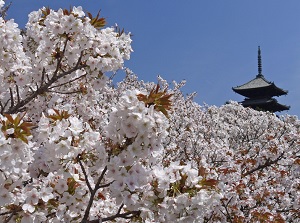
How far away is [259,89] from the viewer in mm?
46656

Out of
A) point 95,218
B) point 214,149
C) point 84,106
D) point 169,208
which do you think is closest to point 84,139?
point 169,208

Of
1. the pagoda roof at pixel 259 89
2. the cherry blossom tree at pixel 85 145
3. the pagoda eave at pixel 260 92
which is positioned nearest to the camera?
the cherry blossom tree at pixel 85 145

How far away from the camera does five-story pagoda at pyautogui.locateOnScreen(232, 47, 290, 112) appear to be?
46.0 metres

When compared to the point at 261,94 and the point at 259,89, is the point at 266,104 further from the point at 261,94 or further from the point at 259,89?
the point at 261,94

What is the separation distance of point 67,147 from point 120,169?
1.61 feet

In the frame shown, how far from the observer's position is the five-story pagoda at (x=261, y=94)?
151 feet

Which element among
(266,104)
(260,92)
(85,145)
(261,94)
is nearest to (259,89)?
(260,92)

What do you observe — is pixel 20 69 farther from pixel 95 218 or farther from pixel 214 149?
pixel 214 149

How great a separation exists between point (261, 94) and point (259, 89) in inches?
48.2

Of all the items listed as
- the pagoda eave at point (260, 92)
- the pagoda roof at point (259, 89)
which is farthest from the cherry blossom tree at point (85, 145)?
the pagoda eave at point (260, 92)

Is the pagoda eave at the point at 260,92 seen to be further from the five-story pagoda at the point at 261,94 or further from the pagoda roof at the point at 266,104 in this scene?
the pagoda roof at the point at 266,104

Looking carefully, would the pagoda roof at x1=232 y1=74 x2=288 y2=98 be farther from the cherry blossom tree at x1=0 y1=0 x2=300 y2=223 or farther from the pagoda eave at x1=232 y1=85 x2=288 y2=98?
the cherry blossom tree at x1=0 y1=0 x2=300 y2=223

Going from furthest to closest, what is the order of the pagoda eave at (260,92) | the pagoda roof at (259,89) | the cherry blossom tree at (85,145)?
the pagoda eave at (260,92), the pagoda roof at (259,89), the cherry blossom tree at (85,145)

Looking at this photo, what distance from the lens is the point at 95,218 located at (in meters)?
4.89
